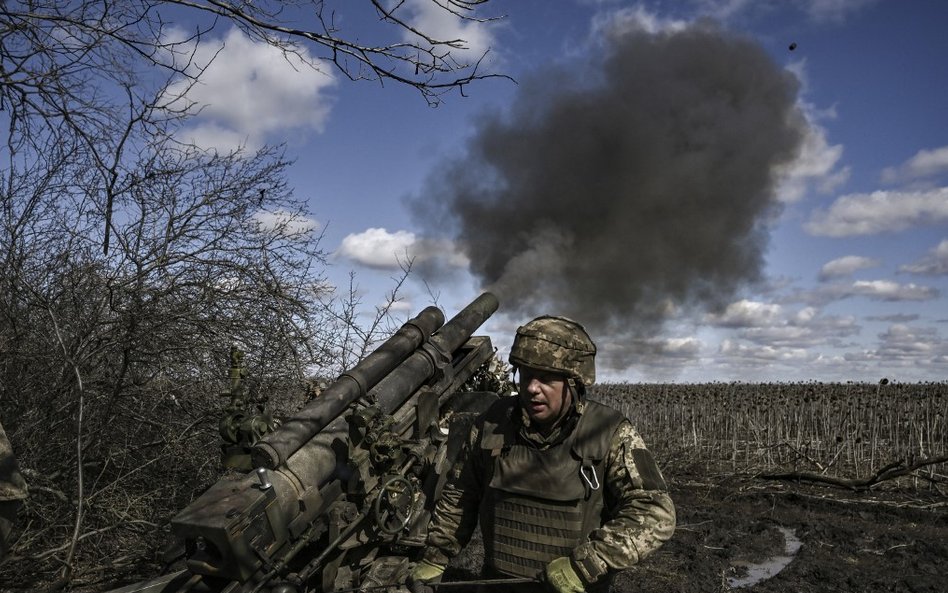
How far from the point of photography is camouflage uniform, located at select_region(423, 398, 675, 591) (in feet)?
10.4

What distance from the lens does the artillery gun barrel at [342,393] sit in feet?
16.3

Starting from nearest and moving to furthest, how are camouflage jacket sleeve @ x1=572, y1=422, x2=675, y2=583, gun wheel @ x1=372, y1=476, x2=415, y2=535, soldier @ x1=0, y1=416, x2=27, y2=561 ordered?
camouflage jacket sleeve @ x1=572, y1=422, x2=675, y2=583 < soldier @ x1=0, y1=416, x2=27, y2=561 < gun wheel @ x1=372, y1=476, x2=415, y2=535

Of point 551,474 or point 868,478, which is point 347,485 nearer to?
point 551,474

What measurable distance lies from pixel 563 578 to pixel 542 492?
45 centimetres

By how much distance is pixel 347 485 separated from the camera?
5352 mm

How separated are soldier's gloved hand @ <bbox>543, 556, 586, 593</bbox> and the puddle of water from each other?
15.0 ft

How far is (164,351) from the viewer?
739cm

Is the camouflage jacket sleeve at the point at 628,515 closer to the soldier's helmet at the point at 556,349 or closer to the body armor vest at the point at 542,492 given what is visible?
the body armor vest at the point at 542,492

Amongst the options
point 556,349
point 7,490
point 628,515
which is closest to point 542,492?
point 628,515

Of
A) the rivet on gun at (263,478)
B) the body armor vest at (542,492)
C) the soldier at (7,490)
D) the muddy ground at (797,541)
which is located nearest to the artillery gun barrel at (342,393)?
the rivet on gun at (263,478)

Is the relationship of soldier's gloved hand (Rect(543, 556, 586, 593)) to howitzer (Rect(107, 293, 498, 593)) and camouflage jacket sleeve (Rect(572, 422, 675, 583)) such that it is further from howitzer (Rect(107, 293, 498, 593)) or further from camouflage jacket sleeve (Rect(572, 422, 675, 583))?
howitzer (Rect(107, 293, 498, 593))

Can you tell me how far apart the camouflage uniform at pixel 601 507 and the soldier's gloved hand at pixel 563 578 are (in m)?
0.03

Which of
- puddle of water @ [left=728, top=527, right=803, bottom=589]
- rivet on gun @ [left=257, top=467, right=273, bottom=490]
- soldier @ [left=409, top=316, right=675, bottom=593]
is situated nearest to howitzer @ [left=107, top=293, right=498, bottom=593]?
rivet on gun @ [left=257, top=467, right=273, bottom=490]

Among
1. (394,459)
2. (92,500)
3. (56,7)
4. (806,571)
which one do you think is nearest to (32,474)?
(92,500)
